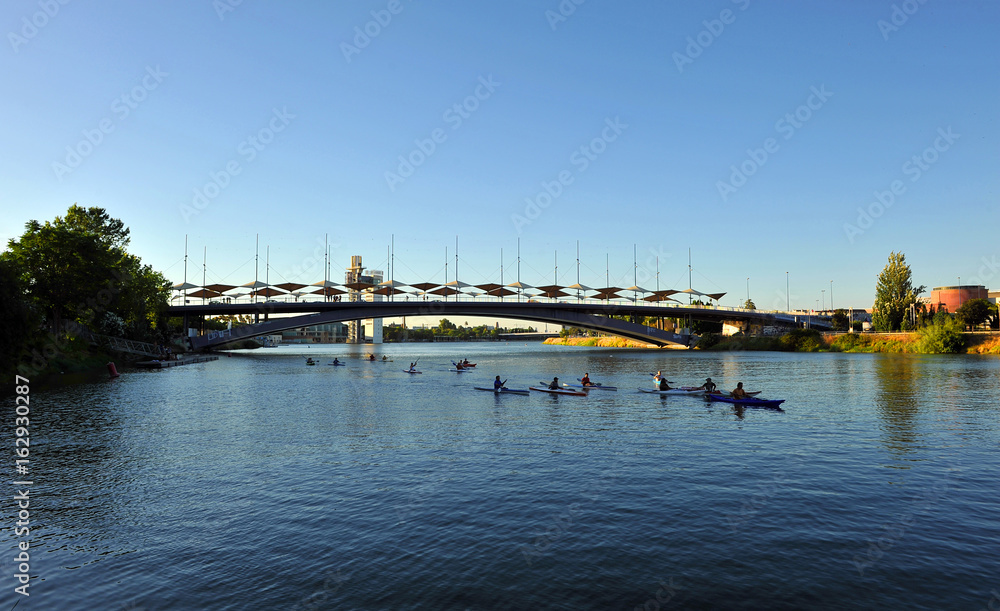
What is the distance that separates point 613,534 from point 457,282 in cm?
12536

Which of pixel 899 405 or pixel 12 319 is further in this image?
pixel 12 319

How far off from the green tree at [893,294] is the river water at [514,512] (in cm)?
9897

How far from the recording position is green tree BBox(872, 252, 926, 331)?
117875 millimetres

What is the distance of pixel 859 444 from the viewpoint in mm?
26047

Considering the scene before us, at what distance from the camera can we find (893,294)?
395 ft

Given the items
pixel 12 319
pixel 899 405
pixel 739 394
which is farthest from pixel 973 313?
pixel 12 319

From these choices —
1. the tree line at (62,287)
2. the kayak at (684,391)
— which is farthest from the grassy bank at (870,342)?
the tree line at (62,287)

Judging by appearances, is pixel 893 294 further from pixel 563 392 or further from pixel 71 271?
pixel 71 271

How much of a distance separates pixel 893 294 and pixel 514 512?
435 ft

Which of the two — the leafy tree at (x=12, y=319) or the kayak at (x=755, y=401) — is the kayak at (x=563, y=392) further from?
the leafy tree at (x=12, y=319)

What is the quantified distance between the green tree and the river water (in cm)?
9897

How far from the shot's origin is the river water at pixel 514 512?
12031 millimetres

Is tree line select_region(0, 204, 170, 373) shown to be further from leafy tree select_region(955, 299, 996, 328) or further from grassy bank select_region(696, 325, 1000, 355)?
leafy tree select_region(955, 299, 996, 328)

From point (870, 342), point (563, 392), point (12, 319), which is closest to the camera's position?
point (12, 319)
